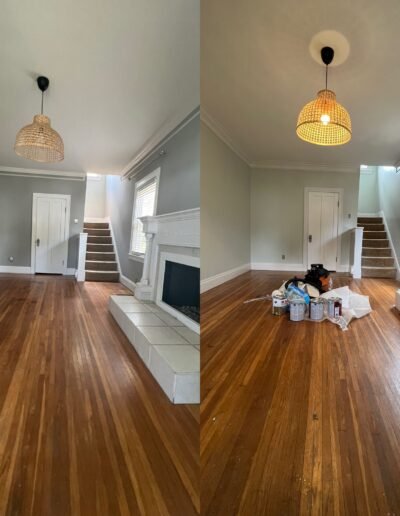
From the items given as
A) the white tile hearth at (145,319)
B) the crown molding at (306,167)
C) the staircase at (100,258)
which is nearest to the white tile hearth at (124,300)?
the white tile hearth at (145,319)

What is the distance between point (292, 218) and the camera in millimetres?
7383

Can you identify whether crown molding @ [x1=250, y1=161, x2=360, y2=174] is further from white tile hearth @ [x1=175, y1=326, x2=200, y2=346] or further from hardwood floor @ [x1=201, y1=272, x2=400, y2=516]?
white tile hearth @ [x1=175, y1=326, x2=200, y2=346]

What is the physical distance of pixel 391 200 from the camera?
25.1ft

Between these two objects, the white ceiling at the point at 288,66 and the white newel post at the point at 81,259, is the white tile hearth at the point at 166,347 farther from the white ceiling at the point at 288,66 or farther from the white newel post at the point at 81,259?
the white newel post at the point at 81,259

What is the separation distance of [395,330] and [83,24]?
3395 mm

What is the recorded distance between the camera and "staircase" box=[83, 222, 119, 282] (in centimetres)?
672

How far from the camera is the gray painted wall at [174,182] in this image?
6.48ft

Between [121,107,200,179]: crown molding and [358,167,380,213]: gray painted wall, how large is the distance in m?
6.63

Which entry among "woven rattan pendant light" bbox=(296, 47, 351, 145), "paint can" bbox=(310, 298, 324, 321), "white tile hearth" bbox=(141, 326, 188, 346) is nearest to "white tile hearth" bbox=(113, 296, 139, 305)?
"white tile hearth" bbox=(141, 326, 188, 346)

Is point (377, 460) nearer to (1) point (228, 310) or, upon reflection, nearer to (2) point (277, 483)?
(2) point (277, 483)

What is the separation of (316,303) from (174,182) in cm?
185

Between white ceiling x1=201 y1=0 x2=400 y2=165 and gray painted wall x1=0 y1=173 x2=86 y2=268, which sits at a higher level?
white ceiling x1=201 y1=0 x2=400 y2=165

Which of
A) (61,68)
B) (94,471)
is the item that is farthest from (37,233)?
(94,471)

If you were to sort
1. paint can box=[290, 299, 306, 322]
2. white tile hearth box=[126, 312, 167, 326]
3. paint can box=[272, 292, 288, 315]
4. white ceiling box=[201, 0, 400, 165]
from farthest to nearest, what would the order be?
paint can box=[272, 292, 288, 315] → paint can box=[290, 299, 306, 322] → white tile hearth box=[126, 312, 167, 326] → white ceiling box=[201, 0, 400, 165]
